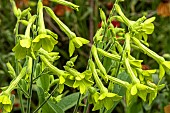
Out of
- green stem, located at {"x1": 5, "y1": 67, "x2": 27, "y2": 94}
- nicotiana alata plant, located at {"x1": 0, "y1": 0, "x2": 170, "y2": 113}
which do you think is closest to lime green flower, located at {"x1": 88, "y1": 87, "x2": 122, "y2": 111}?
nicotiana alata plant, located at {"x1": 0, "y1": 0, "x2": 170, "y2": 113}

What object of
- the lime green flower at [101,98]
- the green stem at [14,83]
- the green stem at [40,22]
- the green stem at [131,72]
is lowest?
the lime green flower at [101,98]

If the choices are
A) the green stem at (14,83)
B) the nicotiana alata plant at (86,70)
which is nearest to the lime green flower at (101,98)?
the nicotiana alata plant at (86,70)

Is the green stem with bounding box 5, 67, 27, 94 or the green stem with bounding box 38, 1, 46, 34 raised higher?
the green stem with bounding box 38, 1, 46, 34

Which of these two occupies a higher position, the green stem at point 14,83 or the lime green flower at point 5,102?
the green stem at point 14,83

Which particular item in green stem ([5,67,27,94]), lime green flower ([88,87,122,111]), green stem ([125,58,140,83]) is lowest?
lime green flower ([88,87,122,111])

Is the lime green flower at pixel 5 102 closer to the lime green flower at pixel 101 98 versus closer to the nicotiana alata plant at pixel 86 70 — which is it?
the nicotiana alata plant at pixel 86 70

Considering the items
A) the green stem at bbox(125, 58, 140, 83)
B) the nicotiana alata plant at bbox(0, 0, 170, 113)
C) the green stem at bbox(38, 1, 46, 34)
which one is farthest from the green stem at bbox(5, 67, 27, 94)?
the green stem at bbox(125, 58, 140, 83)

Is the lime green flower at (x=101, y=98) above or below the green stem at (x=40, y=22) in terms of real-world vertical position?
below

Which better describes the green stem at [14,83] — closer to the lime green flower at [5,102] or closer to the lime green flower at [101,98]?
the lime green flower at [5,102]

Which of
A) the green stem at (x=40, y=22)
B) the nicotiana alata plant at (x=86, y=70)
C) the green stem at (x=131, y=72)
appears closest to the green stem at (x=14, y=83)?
the nicotiana alata plant at (x=86, y=70)

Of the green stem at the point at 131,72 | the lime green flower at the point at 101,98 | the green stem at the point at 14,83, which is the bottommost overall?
the lime green flower at the point at 101,98

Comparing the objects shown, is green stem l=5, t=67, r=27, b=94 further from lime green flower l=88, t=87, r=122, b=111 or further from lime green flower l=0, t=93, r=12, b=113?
lime green flower l=88, t=87, r=122, b=111
